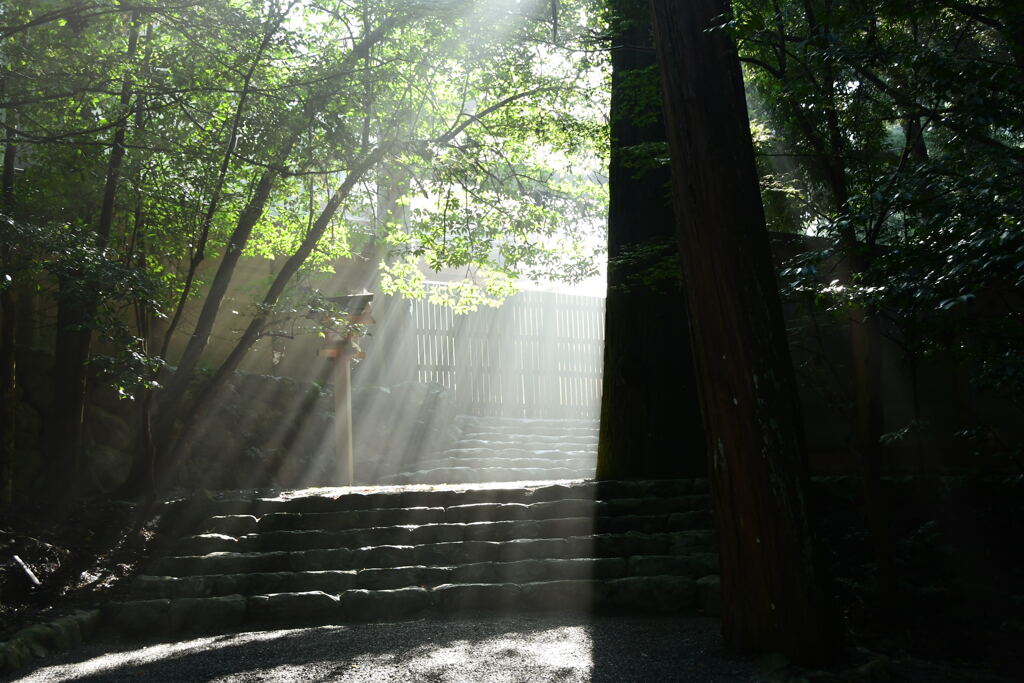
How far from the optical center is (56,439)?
7.80m

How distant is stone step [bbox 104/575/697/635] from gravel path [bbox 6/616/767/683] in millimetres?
290

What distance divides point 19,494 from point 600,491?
19.2 ft

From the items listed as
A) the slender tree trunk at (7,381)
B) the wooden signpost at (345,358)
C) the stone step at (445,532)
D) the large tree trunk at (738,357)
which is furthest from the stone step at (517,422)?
the large tree trunk at (738,357)

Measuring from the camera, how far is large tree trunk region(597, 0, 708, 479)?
8.15 m

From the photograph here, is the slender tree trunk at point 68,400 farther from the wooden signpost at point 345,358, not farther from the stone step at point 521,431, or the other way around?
the stone step at point 521,431

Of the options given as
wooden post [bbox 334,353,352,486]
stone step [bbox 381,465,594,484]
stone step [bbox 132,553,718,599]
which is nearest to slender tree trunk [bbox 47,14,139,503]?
stone step [bbox 132,553,718,599]

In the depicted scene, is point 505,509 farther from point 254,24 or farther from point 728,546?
point 254,24

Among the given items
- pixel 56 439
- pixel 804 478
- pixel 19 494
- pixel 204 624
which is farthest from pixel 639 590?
pixel 19 494

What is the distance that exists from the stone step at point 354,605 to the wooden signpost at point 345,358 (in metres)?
3.89

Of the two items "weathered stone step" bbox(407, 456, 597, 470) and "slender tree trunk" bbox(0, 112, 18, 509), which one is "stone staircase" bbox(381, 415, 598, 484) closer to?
"weathered stone step" bbox(407, 456, 597, 470)

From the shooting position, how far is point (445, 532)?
23.2 feet

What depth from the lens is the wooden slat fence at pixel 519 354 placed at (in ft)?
49.0

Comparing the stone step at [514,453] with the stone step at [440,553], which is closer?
the stone step at [440,553]

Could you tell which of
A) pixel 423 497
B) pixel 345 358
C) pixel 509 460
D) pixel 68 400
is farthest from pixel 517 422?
pixel 68 400
